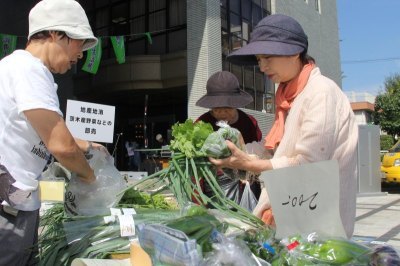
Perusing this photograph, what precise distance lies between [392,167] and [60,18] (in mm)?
11736

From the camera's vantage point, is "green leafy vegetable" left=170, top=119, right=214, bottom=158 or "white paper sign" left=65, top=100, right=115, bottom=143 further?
"white paper sign" left=65, top=100, right=115, bottom=143

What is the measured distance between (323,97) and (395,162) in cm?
1125

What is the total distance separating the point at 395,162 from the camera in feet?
38.5

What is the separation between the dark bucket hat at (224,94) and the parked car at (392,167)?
1003 cm

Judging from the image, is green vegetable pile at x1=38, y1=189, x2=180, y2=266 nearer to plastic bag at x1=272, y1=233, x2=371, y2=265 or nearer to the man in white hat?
the man in white hat

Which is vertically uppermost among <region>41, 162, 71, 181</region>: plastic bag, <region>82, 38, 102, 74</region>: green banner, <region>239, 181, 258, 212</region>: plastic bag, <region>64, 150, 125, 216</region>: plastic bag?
<region>82, 38, 102, 74</region>: green banner

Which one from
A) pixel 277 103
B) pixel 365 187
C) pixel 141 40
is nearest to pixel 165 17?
pixel 141 40

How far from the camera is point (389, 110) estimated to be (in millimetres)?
24281

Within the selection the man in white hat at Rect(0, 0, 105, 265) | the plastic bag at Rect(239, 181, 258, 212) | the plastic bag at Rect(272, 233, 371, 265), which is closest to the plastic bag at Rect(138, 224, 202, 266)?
the plastic bag at Rect(272, 233, 371, 265)

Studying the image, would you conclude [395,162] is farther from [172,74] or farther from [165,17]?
[165,17]

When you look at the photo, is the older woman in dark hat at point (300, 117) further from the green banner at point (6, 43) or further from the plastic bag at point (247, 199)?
the green banner at point (6, 43)

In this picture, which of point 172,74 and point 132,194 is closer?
point 132,194

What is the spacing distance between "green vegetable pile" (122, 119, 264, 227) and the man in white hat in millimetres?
323

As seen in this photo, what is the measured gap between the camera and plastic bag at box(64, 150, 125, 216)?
175 centimetres
